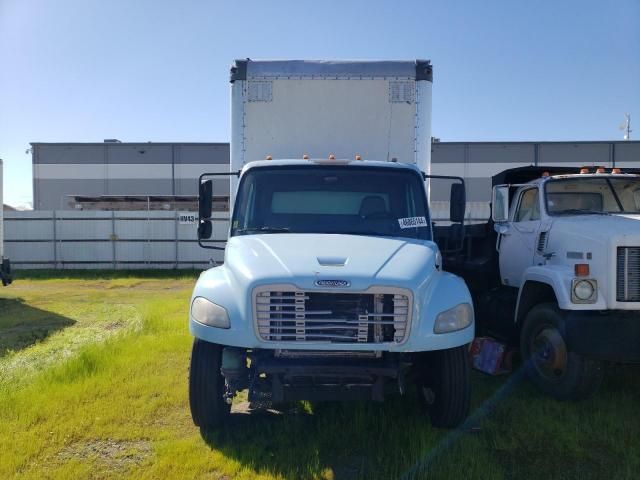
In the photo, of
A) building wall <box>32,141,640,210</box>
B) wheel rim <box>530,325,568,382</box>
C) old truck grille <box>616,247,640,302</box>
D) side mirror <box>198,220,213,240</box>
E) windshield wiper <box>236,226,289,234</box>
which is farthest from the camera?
building wall <box>32,141,640,210</box>

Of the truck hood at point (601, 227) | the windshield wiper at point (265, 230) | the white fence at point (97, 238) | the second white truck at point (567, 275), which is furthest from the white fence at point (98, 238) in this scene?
the windshield wiper at point (265, 230)

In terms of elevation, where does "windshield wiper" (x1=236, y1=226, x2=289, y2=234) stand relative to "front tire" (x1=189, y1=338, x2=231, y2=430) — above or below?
above

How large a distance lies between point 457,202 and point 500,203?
5.50 ft

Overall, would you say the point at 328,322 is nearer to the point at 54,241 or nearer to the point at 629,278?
the point at 629,278

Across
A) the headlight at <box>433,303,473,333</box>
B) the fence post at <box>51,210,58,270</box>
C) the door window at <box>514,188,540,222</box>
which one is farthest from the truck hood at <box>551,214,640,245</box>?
the fence post at <box>51,210,58,270</box>

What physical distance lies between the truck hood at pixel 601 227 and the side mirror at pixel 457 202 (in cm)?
128

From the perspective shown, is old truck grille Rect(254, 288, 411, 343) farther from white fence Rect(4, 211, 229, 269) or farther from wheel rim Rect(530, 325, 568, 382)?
white fence Rect(4, 211, 229, 269)

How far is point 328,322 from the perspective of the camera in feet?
12.1

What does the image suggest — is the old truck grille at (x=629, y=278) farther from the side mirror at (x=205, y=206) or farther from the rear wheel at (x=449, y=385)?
the side mirror at (x=205, y=206)

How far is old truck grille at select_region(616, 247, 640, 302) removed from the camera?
15.8ft

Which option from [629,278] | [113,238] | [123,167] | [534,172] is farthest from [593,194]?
[123,167]

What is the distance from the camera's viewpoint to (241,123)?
233 inches

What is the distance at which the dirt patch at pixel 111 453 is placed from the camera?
12.5 feet

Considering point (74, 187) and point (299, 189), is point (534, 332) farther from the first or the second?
point (74, 187)
